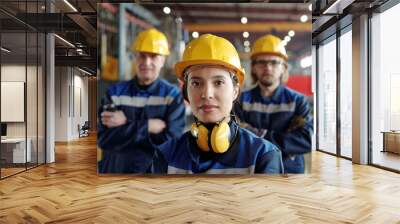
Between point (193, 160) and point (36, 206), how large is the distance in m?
2.49

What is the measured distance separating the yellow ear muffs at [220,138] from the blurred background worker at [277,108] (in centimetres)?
39

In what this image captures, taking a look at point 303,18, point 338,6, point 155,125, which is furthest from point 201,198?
point 338,6

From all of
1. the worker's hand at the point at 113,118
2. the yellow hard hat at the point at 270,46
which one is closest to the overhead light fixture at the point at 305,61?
the yellow hard hat at the point at 270,46

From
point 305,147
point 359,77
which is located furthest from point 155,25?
point 359,77

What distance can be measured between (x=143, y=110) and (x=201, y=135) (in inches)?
41.3

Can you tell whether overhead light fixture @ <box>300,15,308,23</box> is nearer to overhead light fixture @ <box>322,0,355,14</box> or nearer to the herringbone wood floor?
overhead light fixture @ <box>322,0,355,14</box>

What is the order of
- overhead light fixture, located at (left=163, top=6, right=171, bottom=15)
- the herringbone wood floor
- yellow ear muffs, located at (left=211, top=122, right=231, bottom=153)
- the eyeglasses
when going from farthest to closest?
overhead light fixture, located at (left=163, top=6, right=171, bottom=15), the eyeglasses, yellow ear muffs, located at (left=211, top=122, right=231, bottom=153), the herringbone wood floor

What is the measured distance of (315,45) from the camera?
448 inches

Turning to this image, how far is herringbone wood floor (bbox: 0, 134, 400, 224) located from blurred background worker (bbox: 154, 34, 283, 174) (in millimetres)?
262

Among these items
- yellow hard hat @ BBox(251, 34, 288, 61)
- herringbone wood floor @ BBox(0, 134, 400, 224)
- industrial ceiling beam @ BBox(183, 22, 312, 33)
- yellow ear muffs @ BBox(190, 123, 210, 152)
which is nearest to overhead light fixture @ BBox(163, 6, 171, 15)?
industrial ceiling beam @ BBox(183, 22, 312, 33)

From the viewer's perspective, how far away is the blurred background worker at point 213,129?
5750 mm

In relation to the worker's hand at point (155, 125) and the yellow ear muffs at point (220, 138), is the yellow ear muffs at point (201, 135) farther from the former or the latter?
the worker's hand at point (155, 125)

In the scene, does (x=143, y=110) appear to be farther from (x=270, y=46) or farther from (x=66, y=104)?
(x=66, y=104)

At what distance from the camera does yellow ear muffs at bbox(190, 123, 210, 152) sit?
596 centimetres
